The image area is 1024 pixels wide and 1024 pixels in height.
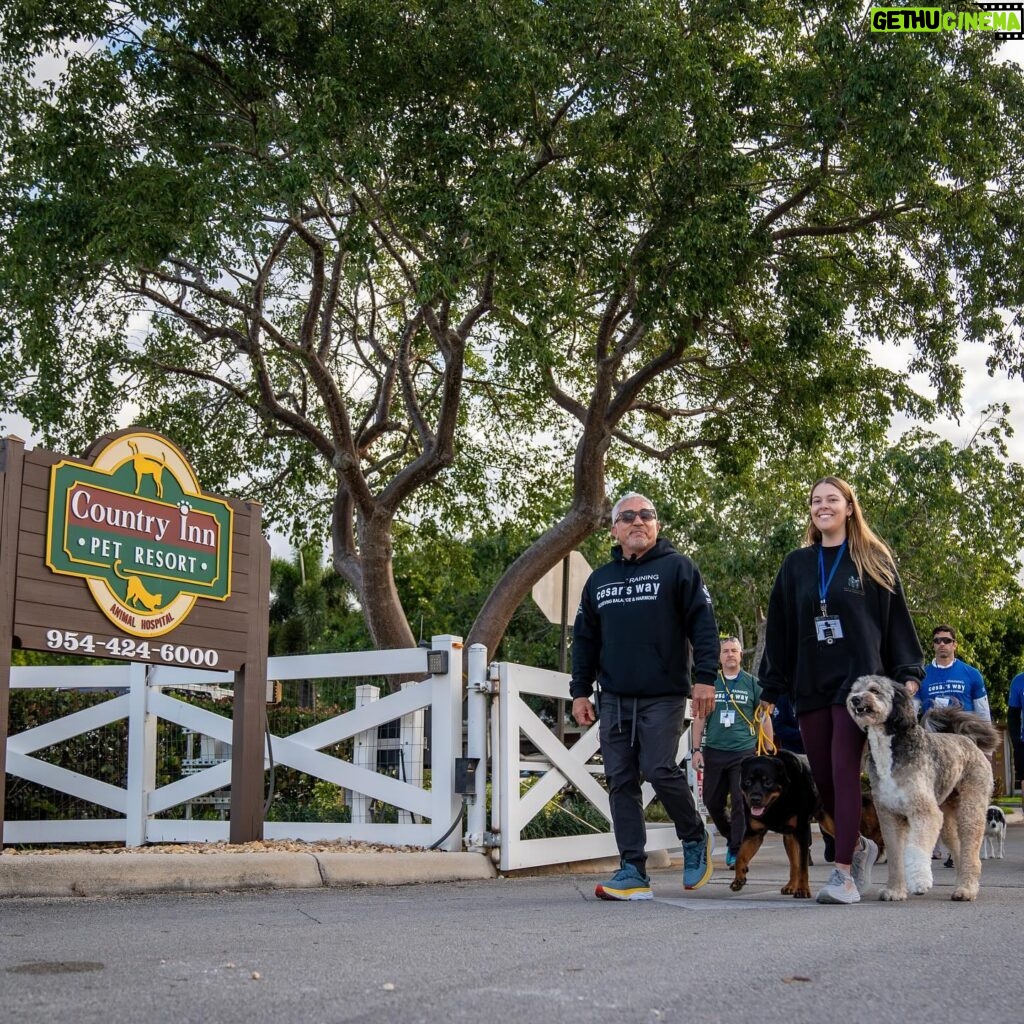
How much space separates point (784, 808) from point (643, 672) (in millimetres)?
1250

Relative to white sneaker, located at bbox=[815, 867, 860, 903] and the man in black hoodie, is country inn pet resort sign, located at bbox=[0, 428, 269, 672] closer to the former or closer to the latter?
the man in black hoodie

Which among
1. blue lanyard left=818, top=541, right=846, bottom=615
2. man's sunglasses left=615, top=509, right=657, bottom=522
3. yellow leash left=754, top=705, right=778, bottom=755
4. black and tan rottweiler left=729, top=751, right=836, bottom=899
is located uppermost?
man's sunglasses left=615, top=509, right=657, bottom=522

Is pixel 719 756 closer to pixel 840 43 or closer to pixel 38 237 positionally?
pixel 840 43

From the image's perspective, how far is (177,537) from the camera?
29.9 ft

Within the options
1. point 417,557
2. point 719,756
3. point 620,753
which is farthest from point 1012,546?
point 620,753

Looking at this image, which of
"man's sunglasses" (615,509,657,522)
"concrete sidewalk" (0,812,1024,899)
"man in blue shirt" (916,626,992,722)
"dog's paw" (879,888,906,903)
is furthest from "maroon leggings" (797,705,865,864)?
"man in blue shirt" (916,626,992,722)

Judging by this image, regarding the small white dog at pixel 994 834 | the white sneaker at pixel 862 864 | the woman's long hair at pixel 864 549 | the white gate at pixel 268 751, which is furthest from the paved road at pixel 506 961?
the small white dog at pixel 994 834

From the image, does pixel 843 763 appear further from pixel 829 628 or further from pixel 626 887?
pixel 626 887

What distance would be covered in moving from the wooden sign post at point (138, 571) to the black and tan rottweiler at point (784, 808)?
11.7 ft

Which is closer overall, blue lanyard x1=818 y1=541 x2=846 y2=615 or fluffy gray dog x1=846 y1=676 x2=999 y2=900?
fluffy gray dog x1=846 y1=676 x2=999 y2=900

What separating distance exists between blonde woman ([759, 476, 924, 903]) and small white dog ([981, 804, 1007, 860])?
5.64m

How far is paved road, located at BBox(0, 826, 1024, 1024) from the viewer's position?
3572mm

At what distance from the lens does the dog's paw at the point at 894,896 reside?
6821mm

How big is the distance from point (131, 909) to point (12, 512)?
270 centimetres
